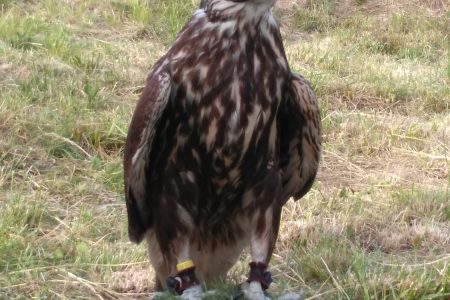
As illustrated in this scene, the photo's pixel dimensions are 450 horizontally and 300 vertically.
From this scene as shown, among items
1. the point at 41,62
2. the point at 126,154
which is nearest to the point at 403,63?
the point at 41,62

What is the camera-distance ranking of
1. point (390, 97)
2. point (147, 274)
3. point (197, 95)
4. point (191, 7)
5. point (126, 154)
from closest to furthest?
point (197, 95)
point (126, 154)
point (147, 274)
point (390, 97)
point (191, 7)

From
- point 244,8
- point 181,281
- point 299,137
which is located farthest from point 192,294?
point 244,8

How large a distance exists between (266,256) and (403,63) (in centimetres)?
481

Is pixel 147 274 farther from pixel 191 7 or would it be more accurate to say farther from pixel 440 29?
pixel 440 29

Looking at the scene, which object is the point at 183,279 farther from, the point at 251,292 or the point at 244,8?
the point at 244,8

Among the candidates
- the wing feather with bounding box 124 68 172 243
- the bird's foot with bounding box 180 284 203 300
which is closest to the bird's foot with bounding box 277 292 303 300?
the bird's foot with bounding box 180 284 203 300

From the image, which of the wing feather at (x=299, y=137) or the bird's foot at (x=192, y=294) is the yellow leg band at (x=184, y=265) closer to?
the bird's foot at (x=192, y=294)

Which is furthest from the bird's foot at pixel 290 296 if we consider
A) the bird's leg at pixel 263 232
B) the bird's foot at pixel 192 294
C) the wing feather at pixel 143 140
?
the wing feather at pixel 143 140

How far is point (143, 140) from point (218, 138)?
0.26m

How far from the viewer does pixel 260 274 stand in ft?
10.8

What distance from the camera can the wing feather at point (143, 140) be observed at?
3.06 metres

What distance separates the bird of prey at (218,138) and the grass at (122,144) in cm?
25

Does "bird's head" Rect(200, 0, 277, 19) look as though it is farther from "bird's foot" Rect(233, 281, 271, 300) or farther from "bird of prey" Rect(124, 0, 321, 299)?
"bird's foot" Rect(233, 281, 271, 300)

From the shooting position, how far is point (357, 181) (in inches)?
209
